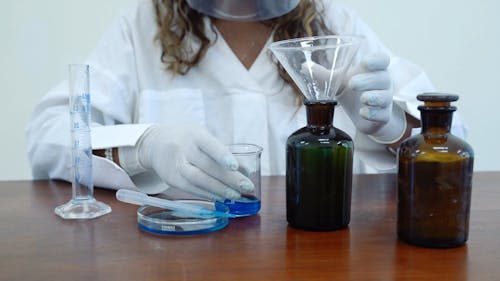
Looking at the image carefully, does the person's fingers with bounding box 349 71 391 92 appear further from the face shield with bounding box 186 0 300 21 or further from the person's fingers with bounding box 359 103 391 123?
the face shield with bounding box 186 0 300 21

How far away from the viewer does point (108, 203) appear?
27.1 inches

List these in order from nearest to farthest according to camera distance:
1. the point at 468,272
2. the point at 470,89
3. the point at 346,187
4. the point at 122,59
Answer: the point at 468,272 → the point at 346,187 → the point at 122,59 → the point at 470,89

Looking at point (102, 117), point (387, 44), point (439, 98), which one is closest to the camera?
point (439, 98)

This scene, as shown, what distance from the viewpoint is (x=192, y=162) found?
658 mm

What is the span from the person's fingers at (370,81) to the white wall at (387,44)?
0.99 metres

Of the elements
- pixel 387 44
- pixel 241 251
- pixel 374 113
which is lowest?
pixel 241 251

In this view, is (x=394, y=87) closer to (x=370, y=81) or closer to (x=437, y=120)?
(x=370, y=81)

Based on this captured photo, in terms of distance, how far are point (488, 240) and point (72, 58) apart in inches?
50.7

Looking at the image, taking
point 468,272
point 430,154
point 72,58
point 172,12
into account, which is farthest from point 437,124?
point 72,58

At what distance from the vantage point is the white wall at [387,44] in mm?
1489

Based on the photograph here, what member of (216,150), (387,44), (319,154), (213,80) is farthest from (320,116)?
(387,44)

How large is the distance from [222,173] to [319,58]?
17 cm

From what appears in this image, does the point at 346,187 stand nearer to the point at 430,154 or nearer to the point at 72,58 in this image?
the point at 430,154

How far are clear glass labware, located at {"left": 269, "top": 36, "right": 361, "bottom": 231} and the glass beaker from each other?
0.21 feet
